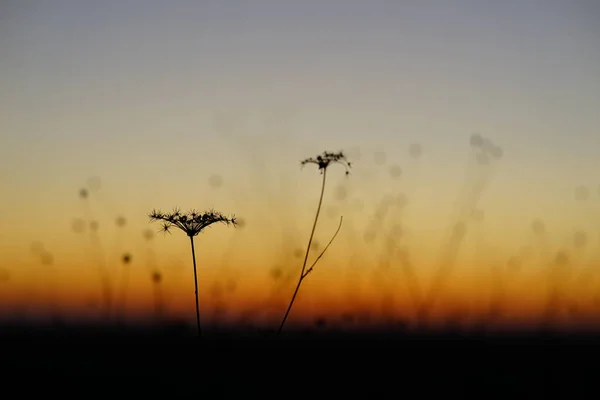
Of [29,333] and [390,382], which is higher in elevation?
[29,333]

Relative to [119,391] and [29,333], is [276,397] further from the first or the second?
[29,333]

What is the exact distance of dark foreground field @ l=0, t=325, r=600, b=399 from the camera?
6391mm

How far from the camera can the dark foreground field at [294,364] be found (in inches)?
252

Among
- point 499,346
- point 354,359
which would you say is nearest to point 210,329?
point 354,359

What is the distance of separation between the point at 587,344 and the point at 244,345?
11.8 feet

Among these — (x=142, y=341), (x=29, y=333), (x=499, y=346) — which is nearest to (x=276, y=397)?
(x=142, y=341)

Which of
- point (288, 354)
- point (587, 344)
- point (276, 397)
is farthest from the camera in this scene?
point (587, 344)

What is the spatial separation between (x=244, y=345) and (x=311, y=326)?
86 centimetres

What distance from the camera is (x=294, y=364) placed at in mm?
6941

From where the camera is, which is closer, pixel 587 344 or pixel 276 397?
pixel 276 397

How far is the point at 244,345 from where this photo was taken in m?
7.30

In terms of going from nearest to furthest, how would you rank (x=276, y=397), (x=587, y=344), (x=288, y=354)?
(x=276, y=397) < (x=288, y=354) < (x=587, y=344)

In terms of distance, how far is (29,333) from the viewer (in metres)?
8.27

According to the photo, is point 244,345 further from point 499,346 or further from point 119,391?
point 499,346
